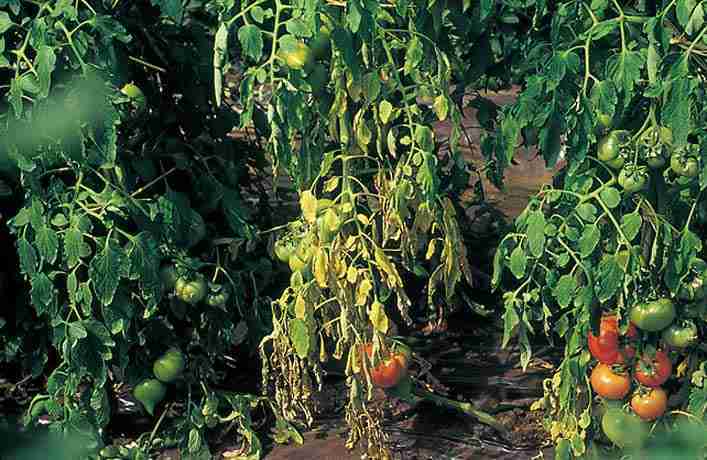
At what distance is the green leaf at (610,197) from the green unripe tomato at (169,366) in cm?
109

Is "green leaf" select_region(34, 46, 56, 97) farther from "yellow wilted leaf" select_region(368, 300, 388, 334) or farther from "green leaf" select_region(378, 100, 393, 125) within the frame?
"yellow wilted leaf" select_region(368, 300, 388, 334)

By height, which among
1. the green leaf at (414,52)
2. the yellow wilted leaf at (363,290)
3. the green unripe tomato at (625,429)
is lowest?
the green unripe tomato at (625,429)

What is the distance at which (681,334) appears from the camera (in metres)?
2.33

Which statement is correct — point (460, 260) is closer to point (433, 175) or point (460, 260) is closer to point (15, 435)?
point (433, 175)

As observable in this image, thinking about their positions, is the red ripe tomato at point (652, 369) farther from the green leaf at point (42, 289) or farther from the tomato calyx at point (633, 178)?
the green leaf at point (42, 289)

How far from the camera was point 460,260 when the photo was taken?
254 centimetres

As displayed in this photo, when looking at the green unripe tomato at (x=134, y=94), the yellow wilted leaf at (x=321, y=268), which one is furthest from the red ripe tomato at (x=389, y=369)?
the green unripe tomato at (x=134, y=94)

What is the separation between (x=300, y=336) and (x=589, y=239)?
65 cm

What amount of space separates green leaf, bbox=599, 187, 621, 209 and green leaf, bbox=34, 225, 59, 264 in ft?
3.78

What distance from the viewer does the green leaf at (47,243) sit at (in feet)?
7.97

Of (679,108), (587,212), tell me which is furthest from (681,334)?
(679,108)

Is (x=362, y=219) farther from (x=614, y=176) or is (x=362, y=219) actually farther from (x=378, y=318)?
(x=614, y=176)

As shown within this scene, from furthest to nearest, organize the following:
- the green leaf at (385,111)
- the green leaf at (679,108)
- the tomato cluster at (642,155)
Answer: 1. the green leaf at (385,111)
2. the tomato cluster at (642,155)
3. the green leaf at (679,108)

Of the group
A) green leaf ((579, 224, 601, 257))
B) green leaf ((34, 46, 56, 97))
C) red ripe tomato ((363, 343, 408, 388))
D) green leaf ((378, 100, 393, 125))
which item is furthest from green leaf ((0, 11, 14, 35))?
green leaf ((579, 224, 601, 257))
